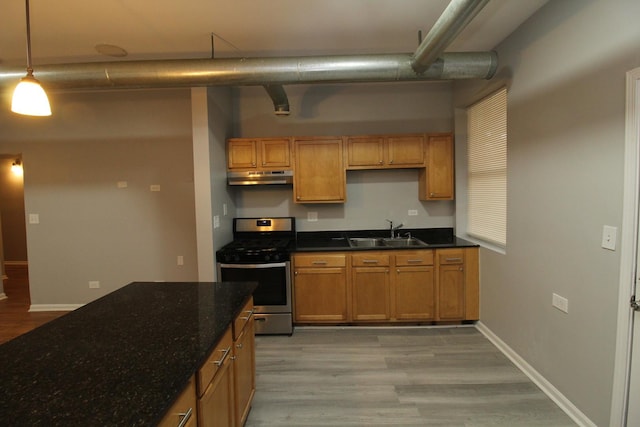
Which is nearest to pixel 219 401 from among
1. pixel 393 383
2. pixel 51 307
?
pixel 393 383

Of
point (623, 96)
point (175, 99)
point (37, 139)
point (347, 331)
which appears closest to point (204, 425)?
point (347, 331)

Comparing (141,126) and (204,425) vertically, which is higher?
(141,126)

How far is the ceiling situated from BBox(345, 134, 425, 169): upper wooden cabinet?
1.00 m

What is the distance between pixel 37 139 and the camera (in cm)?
397

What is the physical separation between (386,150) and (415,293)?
1.71m

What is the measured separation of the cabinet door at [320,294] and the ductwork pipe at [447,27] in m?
2.18

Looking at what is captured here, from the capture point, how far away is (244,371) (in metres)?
1.90

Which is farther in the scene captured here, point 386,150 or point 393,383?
point 386,150

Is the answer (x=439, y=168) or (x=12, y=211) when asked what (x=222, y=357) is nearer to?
(x=439, y=168)

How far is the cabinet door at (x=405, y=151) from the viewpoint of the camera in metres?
3.59

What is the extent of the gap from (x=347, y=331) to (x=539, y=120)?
2.69 metres

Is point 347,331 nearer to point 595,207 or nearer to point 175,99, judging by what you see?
point 595,207

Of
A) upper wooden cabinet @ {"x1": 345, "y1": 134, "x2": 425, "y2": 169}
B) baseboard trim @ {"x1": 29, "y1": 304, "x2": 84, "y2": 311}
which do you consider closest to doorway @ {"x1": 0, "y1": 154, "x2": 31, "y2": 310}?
baseboard trim @ {"x1": 29, "y1": 304, "x2": 84, "y2": 311}

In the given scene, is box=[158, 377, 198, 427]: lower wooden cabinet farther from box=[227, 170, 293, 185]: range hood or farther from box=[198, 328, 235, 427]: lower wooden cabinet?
box=[227, 170, 293, 185]: range hood
